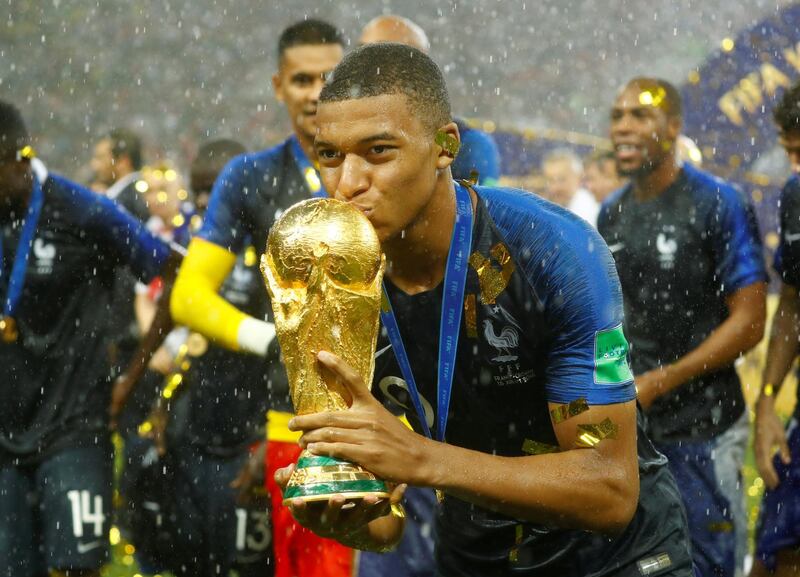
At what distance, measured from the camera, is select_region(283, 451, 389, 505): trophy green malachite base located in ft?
8.89

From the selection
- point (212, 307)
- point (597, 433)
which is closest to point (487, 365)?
point (597, 433)

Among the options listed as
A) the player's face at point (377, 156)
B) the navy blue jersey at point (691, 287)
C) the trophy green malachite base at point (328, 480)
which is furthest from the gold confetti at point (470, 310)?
the navy blue jersey at point (691, 287)

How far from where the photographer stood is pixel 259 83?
894 inches

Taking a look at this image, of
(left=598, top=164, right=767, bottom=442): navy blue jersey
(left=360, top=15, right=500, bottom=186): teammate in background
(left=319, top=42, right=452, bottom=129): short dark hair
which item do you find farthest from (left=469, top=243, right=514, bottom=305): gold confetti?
(left=598, top=164, right=767, bottom=442): navy blue jersey

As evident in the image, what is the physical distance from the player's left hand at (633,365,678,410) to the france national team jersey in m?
2.54

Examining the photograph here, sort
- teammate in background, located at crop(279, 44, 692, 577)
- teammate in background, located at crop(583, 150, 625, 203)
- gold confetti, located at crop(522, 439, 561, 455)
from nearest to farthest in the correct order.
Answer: teammate in background, located at crop(279, 44, 692, 577), gold confetti, located at crop(522, 439, 561, 455), teammate in background, located at crop(583, 150, 625, 203)

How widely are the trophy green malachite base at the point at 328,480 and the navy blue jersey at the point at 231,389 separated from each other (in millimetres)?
3560

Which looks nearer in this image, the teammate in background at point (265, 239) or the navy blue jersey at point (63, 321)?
the teammate in background at point (265, 239)

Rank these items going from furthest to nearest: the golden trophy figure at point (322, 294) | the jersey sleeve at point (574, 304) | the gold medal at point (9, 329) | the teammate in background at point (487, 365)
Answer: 1. the gold medal at point (9, 329)
2. the jersey sleeve at point (574, 304)
3. the teammate in background at point (487, 365)
4. the golden trophy figure at point (322, 294)

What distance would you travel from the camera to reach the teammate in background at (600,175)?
37.9 ft

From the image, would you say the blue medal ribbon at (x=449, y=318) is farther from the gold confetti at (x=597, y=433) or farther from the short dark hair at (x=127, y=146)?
the short dark hair at (x=127, y=146)

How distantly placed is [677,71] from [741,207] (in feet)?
49.1

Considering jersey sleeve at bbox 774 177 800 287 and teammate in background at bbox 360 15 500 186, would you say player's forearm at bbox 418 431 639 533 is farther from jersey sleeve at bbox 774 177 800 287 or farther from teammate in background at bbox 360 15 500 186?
jersey sleeve at bbox 774 177 800 287


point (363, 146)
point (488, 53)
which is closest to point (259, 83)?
point (488, 53)
